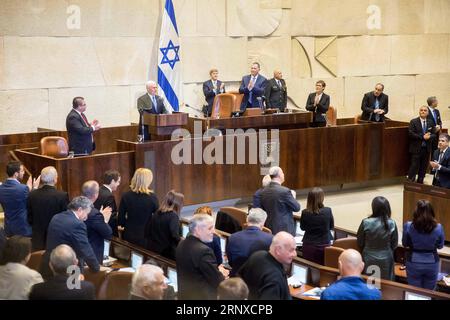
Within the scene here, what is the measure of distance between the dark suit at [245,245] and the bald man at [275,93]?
24.1 ft

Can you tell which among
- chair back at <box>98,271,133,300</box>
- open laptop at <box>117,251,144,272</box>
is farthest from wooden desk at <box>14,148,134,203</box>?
chair back at <box>98,271,133,300</box>

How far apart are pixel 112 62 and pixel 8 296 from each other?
28.3ft

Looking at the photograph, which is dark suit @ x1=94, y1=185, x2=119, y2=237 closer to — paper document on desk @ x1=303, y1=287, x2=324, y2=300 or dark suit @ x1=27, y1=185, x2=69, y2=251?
dark suit @ x1=27, y1=185, x2=69, y2=251

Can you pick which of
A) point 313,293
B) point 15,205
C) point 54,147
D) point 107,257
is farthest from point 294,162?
point 313,293

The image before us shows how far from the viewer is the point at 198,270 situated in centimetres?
525

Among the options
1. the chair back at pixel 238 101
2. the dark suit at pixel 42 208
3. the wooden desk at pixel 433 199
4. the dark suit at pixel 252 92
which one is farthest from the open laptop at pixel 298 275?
the dark suit at pixel 252 92

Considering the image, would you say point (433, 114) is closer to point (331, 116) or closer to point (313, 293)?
point (331, 116)

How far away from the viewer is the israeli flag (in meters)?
13.4

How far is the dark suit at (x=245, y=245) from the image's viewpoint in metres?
5.85

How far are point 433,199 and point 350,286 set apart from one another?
540cm

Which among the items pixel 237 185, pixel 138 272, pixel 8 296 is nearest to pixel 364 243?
pixel 138 272

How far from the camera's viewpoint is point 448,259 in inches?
275

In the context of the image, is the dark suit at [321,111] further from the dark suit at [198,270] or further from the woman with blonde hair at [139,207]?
the dark suit at [198,270]

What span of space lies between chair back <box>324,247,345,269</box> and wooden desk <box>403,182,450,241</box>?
353cm
